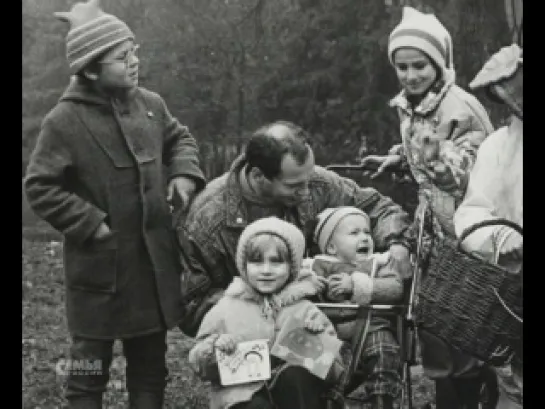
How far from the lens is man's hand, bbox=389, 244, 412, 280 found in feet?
18.0

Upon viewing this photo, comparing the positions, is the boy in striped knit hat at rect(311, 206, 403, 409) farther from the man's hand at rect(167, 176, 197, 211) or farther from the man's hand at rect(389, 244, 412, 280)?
the man's hand at rect(167, 176, 197, 211)

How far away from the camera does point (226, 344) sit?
5262 mm

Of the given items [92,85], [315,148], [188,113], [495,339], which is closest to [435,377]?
[495,339]

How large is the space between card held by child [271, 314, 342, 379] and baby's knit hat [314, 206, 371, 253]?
0.40 metres

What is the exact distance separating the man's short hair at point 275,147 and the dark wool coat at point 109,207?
34 centimetres

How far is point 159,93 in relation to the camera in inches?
231

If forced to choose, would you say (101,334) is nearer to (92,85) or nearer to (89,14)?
(92,85)

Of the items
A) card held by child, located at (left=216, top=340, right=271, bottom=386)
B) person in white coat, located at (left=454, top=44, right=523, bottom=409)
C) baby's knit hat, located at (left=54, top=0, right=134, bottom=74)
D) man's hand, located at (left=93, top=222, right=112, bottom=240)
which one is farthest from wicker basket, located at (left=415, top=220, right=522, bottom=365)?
baby's knit hat, located at (left=54, top=0, right=134, bottom=74)

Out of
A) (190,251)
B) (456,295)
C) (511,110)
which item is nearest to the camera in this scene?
(456,295)

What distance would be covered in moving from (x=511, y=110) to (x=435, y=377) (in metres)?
1.38

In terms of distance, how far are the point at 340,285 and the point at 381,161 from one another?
2.63 feet

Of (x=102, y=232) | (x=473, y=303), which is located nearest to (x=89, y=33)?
(x=102, y=232)

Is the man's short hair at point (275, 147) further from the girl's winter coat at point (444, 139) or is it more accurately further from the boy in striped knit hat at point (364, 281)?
the girl's winter coat at point (444, 139)

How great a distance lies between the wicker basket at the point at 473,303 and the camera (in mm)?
4918
